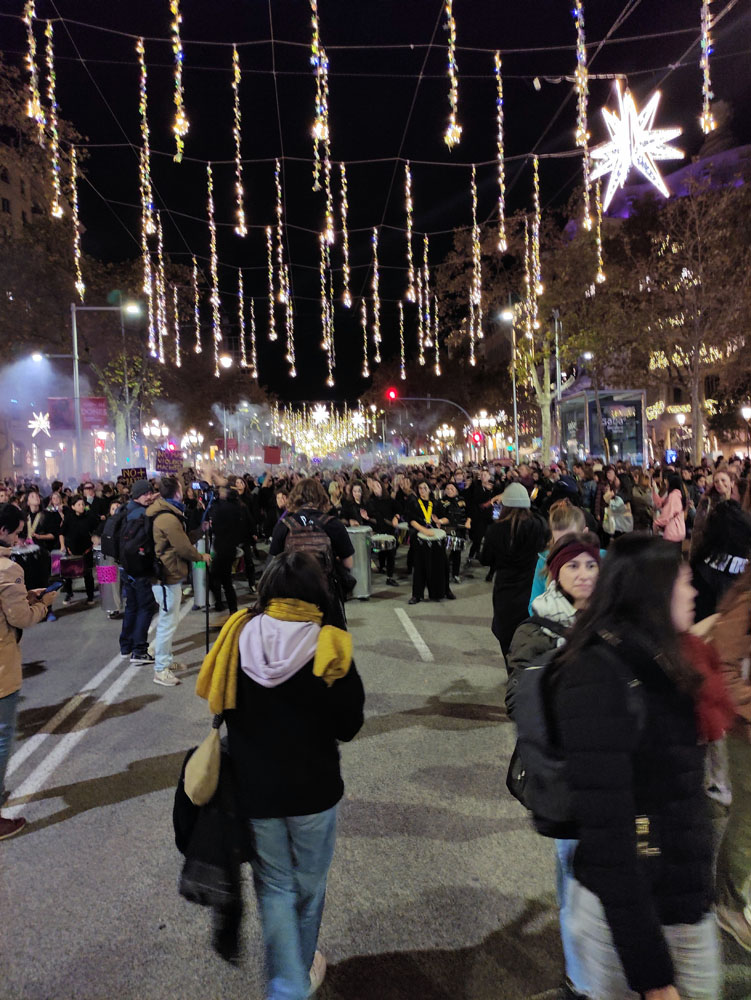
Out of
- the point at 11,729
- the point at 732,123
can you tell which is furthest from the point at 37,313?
the point at 732,123

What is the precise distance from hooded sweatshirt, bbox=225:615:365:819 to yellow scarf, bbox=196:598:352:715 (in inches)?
1.1

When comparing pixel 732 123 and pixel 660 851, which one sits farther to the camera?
pixel 732 123

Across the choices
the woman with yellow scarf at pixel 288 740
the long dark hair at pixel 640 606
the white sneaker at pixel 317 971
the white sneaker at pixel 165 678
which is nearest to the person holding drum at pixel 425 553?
the white sneaker at pixel 165 678

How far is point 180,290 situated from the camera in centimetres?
3862

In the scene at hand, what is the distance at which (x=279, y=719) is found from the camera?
2.43 meters

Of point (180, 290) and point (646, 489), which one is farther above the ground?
point (180, 290)

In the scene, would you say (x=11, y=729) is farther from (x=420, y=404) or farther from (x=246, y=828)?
(x=420, y=404)

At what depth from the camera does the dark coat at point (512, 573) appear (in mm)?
5641

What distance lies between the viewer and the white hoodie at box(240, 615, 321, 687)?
2.39m

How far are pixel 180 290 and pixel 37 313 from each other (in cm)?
1016

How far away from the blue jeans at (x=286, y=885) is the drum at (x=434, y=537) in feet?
28.8

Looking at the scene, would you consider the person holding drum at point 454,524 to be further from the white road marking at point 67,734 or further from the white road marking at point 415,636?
the white road marking at point 67,734

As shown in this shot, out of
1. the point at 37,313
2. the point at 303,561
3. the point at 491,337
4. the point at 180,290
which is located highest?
the point at 491,337

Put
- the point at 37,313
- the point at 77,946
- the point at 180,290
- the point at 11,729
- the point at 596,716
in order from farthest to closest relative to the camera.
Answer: the point at 180,290
the point at 37,313
the point at 11,729
the point at 77,946
the point at 596,716
